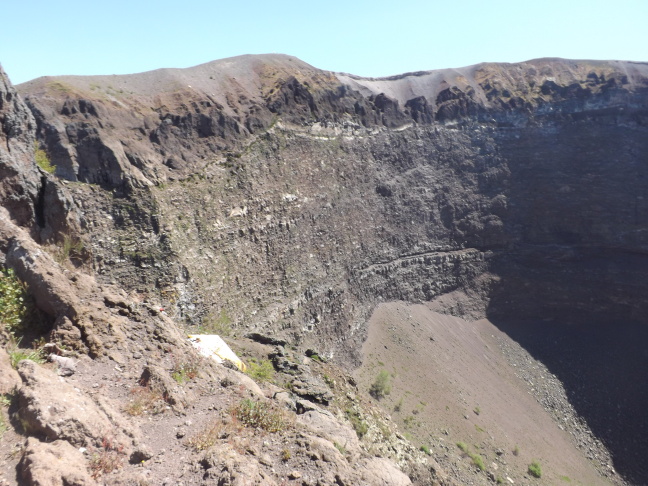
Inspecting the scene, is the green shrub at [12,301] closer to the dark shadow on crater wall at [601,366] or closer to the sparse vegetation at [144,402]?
the sparse vegetation at [144,402]

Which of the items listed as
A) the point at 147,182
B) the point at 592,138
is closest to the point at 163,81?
the point at 147,182

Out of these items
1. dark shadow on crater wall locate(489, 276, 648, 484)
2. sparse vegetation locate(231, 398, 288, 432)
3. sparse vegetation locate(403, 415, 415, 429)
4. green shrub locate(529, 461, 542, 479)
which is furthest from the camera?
dark shadow on crater wall locate(489, 276, 648, 484)

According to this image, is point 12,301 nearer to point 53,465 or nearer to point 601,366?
point 53,465

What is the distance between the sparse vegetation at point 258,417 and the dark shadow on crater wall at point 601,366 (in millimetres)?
30298

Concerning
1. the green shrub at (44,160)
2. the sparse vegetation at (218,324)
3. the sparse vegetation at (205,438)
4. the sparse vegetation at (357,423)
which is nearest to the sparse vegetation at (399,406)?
the sparse vegetation at (218,324)

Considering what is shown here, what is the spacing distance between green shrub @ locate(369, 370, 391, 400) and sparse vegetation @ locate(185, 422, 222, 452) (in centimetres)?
2087

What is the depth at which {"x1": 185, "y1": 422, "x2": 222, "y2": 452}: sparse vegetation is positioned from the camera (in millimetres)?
6527

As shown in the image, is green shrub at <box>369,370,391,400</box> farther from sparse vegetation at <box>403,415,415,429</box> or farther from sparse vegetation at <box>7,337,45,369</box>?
sparse vegetation at <box>7,337,45,369</box>

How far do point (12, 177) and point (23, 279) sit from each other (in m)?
3.93

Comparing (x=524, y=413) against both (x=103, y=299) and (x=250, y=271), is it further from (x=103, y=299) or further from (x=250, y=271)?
(x=103, y=299)

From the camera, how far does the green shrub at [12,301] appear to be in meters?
7.63

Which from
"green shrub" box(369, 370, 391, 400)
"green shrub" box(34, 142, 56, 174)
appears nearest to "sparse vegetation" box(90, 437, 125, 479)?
"green shrub" box(34, 142, 56, 174)

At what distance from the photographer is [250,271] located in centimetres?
2689

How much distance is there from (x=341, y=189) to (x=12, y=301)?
96.2ft
